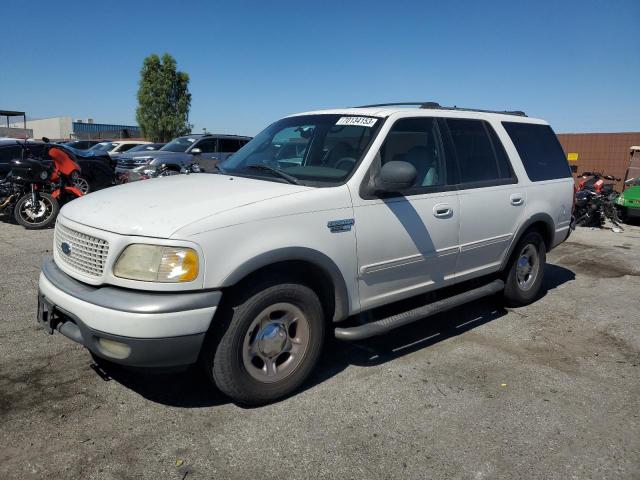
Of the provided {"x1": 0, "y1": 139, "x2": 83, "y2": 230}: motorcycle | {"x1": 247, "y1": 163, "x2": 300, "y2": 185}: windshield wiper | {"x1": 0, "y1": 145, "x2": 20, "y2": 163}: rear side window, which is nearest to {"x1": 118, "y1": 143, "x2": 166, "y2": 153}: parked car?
{"x1": 0, "y1": 145, "x2": 20, "y2": 163}: rear side window

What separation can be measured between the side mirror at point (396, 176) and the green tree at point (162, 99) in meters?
39.0

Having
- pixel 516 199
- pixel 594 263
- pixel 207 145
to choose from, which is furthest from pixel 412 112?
pixel 207 145

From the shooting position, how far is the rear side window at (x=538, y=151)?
17.3ft

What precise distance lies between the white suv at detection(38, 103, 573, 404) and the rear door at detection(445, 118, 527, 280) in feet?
0.06

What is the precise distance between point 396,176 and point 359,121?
745 mm

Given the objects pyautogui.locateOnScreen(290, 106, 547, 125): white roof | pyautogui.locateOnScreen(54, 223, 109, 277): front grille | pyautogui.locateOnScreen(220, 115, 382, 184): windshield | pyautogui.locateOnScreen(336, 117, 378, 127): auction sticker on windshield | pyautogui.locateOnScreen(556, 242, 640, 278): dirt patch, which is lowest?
pyautogui.locateOnScreen(556, 242, 640, 278): dirt patch

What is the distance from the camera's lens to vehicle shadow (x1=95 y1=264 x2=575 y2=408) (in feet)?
11.5

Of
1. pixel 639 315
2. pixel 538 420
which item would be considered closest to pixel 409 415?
pixel 538 420

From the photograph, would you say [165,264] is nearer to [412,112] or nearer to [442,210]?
[442,210]

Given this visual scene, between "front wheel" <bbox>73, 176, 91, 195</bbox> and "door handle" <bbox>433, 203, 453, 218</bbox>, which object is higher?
"door handle" <bbox>433, 203, 453, 218</bbox>

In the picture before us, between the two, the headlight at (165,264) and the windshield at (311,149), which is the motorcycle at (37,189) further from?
the headlight at (165,264)

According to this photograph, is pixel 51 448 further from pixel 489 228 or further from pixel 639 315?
pixel 639 315

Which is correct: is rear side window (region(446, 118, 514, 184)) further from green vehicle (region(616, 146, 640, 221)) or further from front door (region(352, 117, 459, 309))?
green vehicle (region(616, 146, 640, 221))

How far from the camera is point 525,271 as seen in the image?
18.5 feet
